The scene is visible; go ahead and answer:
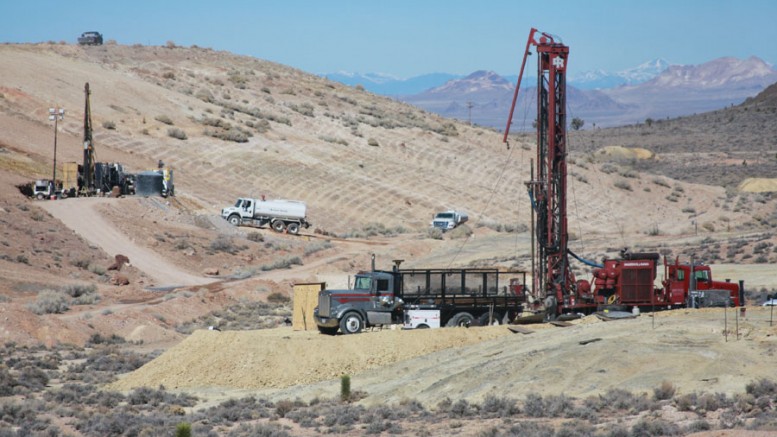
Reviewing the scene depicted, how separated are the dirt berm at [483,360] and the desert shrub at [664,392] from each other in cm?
41

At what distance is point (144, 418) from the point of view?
1032 inches

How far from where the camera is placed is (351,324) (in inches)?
1384

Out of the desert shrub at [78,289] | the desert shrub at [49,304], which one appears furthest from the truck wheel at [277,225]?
the desert shrub at [49,304]

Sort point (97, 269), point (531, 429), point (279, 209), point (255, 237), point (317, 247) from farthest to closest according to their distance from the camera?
point (279, 209) → point (255, 237) → point (317, 247) → point (97, 269) → point (531, 429)

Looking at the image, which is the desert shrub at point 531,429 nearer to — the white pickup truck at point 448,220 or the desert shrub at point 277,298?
the desert shrub at point 277,298

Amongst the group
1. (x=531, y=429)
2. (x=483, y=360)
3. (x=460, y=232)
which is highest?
(x=460, y=232)

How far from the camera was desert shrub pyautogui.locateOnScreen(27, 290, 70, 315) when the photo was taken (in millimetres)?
45938

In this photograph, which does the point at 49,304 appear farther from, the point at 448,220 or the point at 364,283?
the point at 448,220

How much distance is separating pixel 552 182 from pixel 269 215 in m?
37.0

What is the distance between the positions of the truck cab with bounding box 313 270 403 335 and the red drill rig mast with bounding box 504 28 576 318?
5.33 meters

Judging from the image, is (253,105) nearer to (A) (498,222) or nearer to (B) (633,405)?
(A) (498,222)

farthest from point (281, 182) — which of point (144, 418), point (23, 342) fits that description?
point (144, 418)

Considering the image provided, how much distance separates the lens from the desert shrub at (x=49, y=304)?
1809 inches

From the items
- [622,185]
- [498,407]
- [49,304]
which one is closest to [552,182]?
[498,407]
